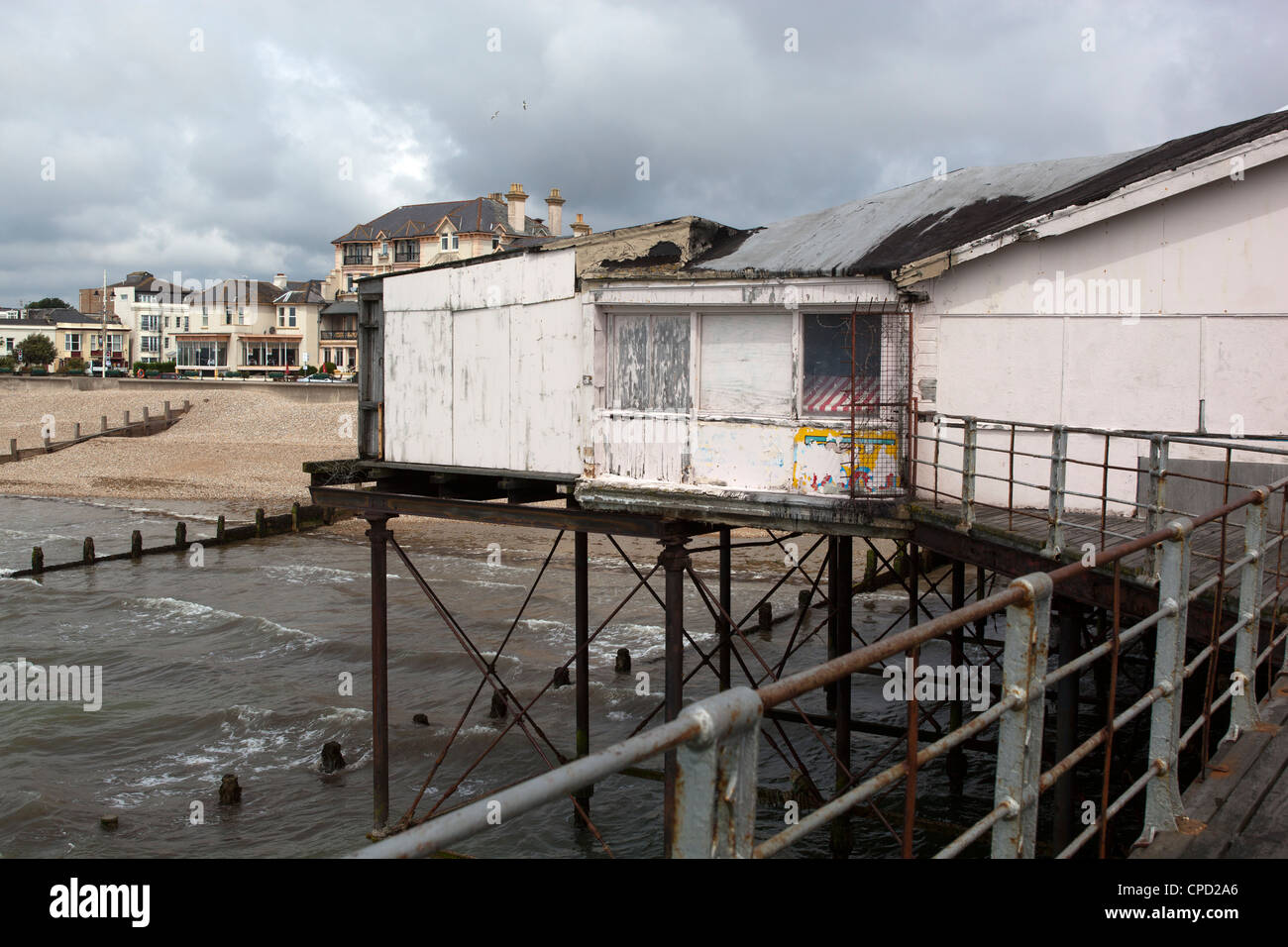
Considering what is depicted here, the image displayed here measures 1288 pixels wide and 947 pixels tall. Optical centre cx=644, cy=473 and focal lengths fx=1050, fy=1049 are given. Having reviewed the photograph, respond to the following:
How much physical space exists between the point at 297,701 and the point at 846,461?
1394cm

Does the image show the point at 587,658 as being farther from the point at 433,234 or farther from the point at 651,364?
the point at 433,234

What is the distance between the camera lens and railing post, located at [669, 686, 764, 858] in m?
2.49

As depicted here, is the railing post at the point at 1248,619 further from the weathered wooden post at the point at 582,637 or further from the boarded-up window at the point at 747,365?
the weathered wooden post at the point at 582,637

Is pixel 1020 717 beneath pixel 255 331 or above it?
beneath

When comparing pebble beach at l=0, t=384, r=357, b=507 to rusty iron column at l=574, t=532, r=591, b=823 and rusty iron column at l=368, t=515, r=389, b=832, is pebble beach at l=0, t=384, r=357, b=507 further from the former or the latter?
rusty iron column at l=368, t=515, r=389, b=832

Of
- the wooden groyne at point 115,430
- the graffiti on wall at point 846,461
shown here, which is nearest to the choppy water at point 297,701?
the graffiti on wall at point 846,461

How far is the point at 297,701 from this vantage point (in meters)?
20.6

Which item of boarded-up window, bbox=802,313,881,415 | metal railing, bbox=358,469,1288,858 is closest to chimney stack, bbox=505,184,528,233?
boarded-up window, bbox=802,313,881,415

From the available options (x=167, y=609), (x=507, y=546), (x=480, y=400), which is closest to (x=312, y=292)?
(x=507, y=546)

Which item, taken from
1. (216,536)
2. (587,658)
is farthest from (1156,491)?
(216,536)

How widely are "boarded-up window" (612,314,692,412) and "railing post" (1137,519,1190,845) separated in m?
7.22

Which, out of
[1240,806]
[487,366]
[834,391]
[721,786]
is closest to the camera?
[721,786]

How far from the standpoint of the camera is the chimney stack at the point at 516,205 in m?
69.4
